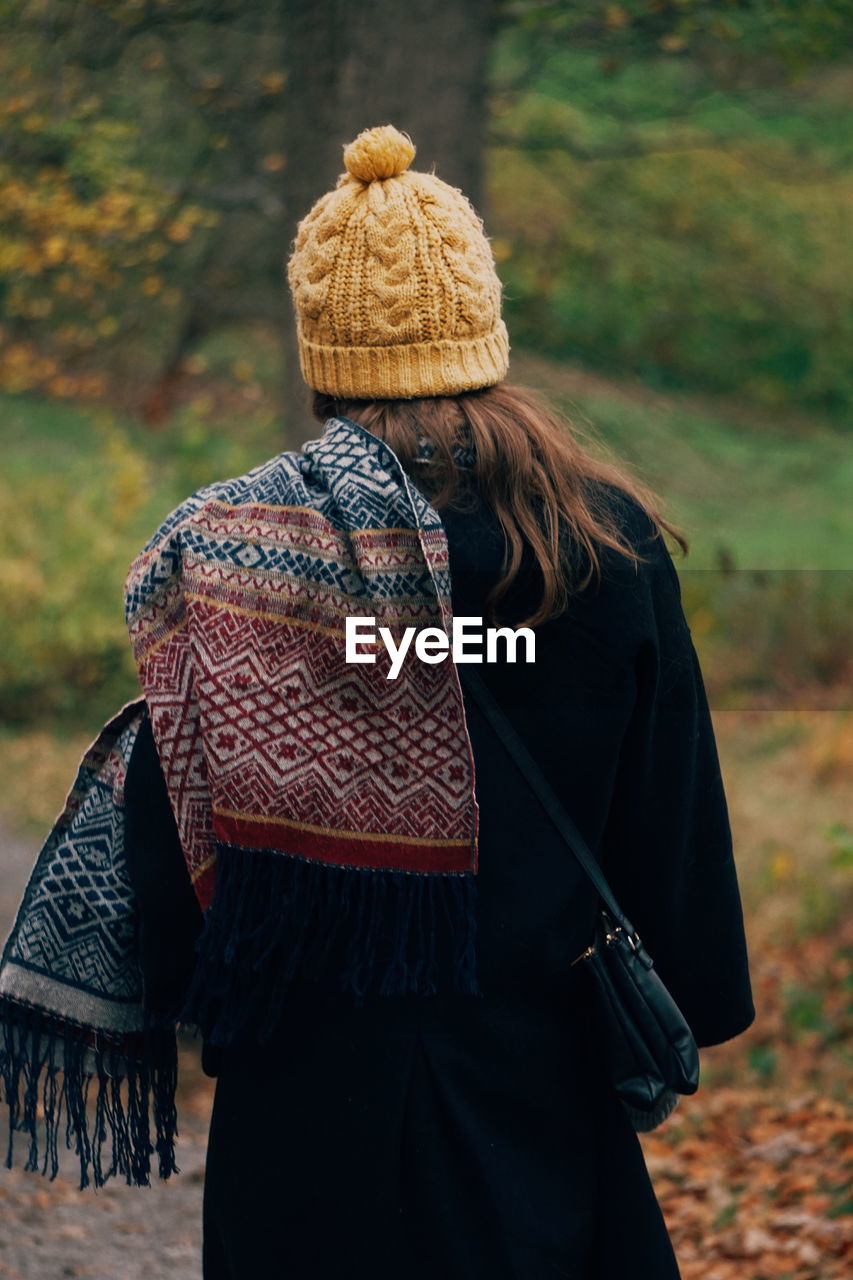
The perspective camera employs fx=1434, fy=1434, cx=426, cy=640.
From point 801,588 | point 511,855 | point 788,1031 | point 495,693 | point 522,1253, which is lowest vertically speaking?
point 788,1031

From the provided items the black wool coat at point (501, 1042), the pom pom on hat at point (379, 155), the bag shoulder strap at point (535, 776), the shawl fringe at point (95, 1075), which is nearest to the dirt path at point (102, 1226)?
the shawl fringe at point (95, 1075)

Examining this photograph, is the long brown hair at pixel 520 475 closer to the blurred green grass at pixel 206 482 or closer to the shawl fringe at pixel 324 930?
the shawl fringe at pixel 324 930

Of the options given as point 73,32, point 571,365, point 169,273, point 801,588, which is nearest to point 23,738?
point 169,273

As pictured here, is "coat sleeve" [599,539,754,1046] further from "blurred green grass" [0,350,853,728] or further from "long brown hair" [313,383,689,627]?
"blurred green grass" [0,350,853,728]

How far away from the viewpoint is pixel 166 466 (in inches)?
502

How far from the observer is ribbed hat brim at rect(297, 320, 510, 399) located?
2.00 m

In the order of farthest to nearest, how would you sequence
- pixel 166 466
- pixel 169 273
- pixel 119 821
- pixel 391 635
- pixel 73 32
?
pixel 166 466 < pixel 169 273 < pixel 73 32 < pixel 119 821 < pixel 391 635

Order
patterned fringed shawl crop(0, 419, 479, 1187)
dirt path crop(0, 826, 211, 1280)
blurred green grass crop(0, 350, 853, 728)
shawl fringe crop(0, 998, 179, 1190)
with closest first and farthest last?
patterned fringed shawl crop(0, 419, 479, 1187)
shawl fringe crop(0, 998, 179, 1190)
dirt path crop(0, 826, 211, 1280)
blurred green grass crop(0, 350, 853, 728)

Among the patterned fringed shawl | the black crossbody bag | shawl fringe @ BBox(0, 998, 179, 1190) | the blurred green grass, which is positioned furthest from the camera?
the blurred green grass

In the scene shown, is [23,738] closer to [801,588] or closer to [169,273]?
[169,273]

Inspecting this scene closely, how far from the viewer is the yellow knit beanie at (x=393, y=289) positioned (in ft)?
6.59

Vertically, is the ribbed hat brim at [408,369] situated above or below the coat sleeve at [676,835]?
above

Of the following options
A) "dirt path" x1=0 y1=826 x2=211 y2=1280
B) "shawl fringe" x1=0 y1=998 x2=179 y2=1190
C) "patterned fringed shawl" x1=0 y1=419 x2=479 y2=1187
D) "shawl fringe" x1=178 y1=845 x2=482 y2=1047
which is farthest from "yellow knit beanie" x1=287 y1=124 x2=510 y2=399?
"dirt path" x1=0 y1=826 x2=211 y2=1280

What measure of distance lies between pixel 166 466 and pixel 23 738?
4.30 metres
